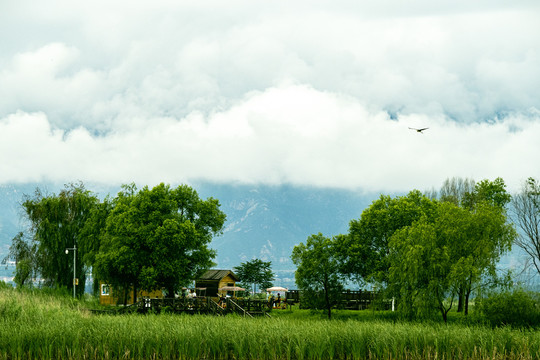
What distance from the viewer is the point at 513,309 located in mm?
39438

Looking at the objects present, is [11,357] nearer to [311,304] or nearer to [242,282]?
[311,304]

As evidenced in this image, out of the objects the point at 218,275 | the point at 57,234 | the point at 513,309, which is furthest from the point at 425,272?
the point at 218,275

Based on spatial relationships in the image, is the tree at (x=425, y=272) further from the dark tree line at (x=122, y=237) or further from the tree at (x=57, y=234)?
the tree at (x=57, y=234)

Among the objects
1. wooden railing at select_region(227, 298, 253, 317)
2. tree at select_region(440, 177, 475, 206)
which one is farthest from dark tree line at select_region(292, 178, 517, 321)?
tree at select_region(440, 177, 475, 206)

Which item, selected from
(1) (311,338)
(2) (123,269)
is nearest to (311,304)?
(2) (123,269)

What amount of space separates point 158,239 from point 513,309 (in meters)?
A: 31.4

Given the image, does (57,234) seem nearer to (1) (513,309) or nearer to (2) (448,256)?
(2) (448,256)

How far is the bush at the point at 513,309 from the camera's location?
128 ft

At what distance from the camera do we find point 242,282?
119938 millimetres

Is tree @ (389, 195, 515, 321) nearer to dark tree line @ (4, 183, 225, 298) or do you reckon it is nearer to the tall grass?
the tall grass

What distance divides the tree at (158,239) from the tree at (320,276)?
995 cm

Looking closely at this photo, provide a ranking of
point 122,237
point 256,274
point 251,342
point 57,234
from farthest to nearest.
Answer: point 256,274 → point 57,234 → point 122,237 → point 251,342

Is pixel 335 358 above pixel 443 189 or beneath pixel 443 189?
beneath

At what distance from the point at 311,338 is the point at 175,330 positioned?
21.2ft
